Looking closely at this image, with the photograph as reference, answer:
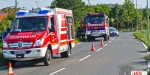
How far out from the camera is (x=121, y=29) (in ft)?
338

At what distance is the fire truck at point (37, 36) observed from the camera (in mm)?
16438

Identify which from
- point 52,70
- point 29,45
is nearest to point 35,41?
point 29,45

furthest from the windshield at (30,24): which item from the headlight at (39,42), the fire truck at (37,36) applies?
the headlight at (39,42)

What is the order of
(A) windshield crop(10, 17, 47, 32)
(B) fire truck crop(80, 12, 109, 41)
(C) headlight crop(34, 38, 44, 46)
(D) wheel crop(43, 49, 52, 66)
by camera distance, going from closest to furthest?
(C) headlight crop(34, 38, 44, 46), (D) wheel crop(43, 49, 52, 66), (A) windshield crop(10, 17, 47, 32), (B) fire truck crop(80, 12, 109, 41)

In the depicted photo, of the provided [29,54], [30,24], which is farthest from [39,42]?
[30,24]

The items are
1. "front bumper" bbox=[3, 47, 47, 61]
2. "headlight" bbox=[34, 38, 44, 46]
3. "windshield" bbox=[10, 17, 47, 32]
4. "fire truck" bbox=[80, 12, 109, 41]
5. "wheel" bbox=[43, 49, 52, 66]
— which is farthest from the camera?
"fire truck" bbox=[80, 12, 109, 41]

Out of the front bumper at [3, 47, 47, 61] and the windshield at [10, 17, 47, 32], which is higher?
the windshield at [10, 17, 47, 32]

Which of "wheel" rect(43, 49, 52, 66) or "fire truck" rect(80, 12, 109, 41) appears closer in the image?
"wheel" rect(43, 49, 52, 66)

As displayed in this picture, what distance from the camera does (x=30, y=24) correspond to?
703 inches

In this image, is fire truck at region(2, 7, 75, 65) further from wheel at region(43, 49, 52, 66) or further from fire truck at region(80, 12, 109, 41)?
fire truck at region(80, 12, 109, 41)

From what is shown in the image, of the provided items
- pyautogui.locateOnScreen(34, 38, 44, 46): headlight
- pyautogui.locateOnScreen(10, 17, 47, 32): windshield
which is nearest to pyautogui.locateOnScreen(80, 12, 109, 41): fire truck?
pyautogui.locateOnScreen(10, 17, 47, 32): windshield

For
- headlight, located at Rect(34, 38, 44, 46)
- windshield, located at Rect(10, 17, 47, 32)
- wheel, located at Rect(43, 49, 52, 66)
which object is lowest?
wheel, located at Rect(43, 49, 52, 66)

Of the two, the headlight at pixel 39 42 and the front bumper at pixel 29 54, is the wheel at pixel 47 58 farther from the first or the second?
the headlight at pixel 39 42

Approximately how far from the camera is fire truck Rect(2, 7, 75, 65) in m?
16.4
